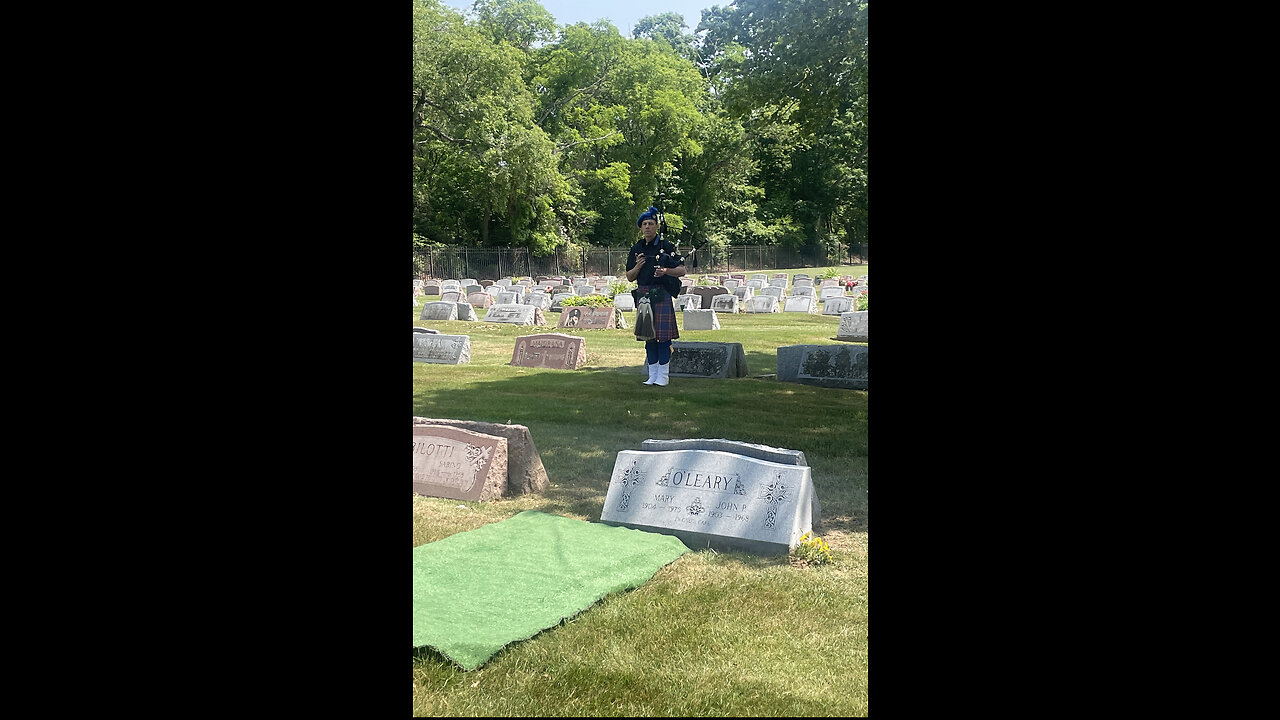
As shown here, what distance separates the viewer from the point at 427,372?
11.0 meters

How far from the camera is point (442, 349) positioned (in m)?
12.1

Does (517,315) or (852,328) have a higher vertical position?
(517,315)

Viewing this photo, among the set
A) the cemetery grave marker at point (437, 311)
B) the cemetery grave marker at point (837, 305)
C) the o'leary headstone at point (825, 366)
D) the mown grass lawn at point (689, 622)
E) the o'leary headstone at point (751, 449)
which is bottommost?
the mown grass lawn at point (689, 622)

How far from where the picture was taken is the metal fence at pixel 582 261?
→ 38469mm

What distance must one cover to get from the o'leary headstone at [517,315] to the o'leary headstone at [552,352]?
658cm

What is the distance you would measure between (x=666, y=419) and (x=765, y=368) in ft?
13.0

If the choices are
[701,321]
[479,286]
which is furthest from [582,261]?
[701,321]

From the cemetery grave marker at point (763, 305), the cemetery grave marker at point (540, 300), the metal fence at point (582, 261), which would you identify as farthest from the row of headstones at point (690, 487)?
the metal fence at point (582, 261)

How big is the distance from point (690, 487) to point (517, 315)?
561 inches

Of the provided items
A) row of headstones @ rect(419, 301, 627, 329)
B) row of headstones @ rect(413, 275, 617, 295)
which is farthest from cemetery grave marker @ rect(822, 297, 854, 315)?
row of headstones @ rect(413, 275, 617, 295)

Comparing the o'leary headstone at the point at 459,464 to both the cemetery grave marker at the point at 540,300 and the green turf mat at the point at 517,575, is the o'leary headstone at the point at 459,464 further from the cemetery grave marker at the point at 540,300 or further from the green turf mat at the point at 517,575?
the cemetery grave marker at the point at 540,300

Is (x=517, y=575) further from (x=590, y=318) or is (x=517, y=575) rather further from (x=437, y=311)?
(x=437, y=311)
